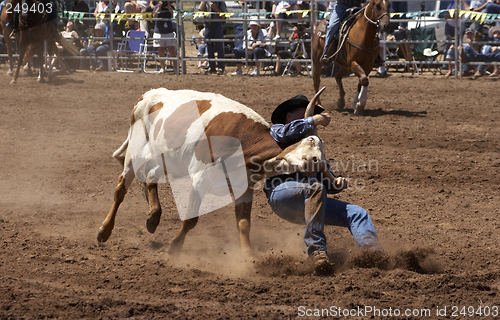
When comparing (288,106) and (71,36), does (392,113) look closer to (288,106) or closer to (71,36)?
(288,106)

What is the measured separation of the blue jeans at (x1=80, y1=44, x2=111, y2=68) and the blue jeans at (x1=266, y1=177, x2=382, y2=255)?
12763 mm

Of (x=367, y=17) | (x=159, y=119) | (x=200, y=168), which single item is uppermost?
(x=367, y=17)

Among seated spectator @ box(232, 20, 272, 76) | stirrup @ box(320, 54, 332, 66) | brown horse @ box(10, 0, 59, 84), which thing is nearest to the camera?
stirrup @ box(320, 54, 332, 66)

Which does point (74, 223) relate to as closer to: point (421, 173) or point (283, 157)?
point (283, 157)

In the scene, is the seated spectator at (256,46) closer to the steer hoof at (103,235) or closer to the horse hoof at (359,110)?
the horse hoof at (359,110)

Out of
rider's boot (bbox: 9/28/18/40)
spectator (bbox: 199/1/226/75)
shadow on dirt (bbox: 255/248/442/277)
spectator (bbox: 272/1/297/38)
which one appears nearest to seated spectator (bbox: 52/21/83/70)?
rider's boot (bbox: 9/28/18/40)

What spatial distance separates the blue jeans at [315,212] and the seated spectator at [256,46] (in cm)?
1060

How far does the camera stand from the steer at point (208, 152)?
12.0 ft

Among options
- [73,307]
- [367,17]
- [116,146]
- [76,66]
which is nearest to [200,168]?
[73,307]

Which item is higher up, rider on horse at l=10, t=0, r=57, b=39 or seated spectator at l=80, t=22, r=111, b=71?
rider on horse at l=10, t=0, r=57, b=39

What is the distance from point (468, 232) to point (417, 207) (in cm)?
72

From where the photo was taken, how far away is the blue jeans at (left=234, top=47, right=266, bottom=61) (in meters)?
14.2

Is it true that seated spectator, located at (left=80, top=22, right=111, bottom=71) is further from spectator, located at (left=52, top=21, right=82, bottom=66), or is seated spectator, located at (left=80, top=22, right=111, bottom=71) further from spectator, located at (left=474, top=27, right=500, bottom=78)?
spectator, located at (left=474, top=27, right=500, bottom=78)

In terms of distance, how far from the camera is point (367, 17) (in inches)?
373
